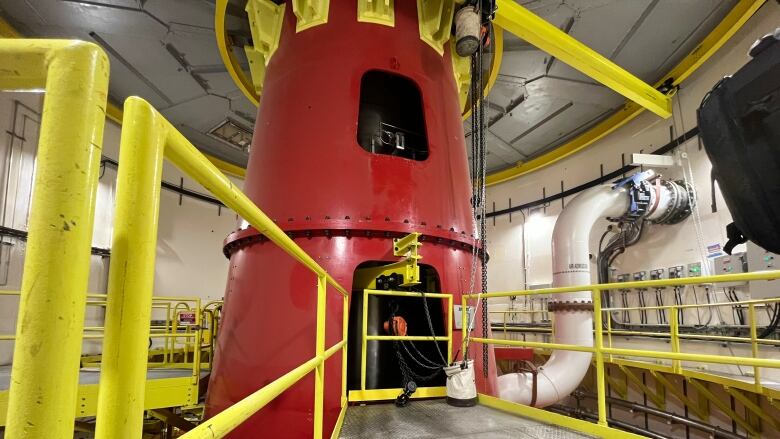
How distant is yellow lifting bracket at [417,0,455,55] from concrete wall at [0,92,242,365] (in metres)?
3.02

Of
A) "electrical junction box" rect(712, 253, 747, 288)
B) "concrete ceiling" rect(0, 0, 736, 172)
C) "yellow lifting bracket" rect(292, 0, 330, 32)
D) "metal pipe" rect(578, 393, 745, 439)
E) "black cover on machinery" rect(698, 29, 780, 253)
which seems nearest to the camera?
"black cover on machinery" rect(698, 29, 780, 253)

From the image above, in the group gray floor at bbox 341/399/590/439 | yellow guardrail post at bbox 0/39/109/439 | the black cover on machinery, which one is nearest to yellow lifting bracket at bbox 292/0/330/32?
the black cover on machinery

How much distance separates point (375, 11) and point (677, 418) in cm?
669

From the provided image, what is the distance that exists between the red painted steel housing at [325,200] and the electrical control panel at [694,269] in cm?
438

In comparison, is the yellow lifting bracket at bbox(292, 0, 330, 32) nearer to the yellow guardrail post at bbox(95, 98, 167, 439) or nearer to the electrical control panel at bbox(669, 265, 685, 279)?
the yellow guardrail post at bbox(95, 98, 167, 439)

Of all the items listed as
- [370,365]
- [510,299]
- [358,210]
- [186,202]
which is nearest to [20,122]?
[186,202]

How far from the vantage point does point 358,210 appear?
11.1 ft

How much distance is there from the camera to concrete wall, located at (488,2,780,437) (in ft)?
19.3

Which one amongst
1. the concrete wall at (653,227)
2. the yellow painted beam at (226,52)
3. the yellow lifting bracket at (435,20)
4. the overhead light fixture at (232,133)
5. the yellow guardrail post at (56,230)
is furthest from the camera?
the overhead light fixture at (232,133)

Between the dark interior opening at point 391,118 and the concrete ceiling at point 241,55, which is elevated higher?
the concrete ceiling at point 241,55

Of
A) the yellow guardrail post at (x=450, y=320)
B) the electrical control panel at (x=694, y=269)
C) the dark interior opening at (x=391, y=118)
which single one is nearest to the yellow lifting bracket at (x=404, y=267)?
the yellow guardrail post at (x=450, y=320)

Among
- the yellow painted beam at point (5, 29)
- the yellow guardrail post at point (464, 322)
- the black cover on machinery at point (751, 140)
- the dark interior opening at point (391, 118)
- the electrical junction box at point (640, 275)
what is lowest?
the yellow guardrail post at point (464, 322)

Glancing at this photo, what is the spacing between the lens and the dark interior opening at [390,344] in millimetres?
3488

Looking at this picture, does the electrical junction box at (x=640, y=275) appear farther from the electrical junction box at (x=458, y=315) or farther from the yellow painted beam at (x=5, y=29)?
the yellow painted beam at (x=5, y=29)
